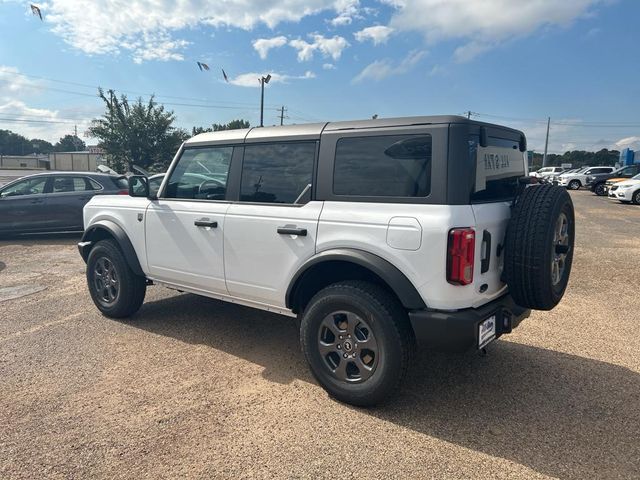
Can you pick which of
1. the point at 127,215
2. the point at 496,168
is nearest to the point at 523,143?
the point at 496,168

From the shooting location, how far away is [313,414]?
3.08 meters

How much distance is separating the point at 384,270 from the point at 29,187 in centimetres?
996

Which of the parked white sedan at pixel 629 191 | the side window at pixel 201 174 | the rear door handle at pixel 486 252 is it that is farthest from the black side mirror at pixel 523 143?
the parked white sedan at pixel 629 191

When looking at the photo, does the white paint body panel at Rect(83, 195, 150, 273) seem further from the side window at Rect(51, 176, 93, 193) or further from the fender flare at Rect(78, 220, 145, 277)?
the side window at Rect(51, 176, 93, 193)

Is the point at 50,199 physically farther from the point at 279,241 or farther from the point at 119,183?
the point at 279,241

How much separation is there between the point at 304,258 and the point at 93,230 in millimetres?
2934

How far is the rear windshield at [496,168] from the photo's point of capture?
294 centimetres

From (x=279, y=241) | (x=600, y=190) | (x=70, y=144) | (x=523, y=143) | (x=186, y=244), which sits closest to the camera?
(x=279, y=241)

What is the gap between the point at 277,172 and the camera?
365 cm

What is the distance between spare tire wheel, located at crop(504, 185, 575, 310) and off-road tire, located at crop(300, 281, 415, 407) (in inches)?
30.7

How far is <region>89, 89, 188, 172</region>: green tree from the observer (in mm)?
32500

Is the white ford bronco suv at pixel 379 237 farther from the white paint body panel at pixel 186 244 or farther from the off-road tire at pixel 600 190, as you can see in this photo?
the off-road tire at pixel 600 190

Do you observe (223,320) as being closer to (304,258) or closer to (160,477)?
(304,258)

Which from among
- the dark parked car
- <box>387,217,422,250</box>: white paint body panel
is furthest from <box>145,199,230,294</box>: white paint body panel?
the dark parked car
